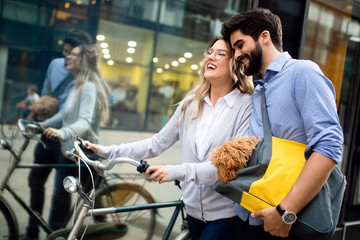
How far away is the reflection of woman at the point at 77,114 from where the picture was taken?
324 centimetres

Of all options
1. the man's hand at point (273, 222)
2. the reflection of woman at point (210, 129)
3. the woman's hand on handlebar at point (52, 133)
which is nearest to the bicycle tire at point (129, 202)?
the woman's hand on handlebar at point (52, 133)

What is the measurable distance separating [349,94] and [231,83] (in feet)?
8.05

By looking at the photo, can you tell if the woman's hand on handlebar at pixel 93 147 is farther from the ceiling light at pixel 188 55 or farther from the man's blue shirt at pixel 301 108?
the ceiling light at pixel 188 55

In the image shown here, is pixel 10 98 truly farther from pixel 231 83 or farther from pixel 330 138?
pixel 330 138

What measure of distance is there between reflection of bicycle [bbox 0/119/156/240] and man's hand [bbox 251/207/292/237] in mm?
1872

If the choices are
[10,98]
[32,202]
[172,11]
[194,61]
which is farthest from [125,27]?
[32,202]

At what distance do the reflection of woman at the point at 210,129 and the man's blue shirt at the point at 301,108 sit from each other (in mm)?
284

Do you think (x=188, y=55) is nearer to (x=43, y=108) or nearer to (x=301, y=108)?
(x=43, y=108)

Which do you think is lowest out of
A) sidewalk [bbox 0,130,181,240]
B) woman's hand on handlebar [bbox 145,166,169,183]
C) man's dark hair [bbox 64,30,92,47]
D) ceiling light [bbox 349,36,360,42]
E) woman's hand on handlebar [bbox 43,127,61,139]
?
sidewalk [bbox 0,130,181,240]

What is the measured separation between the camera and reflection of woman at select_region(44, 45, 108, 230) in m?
3.24

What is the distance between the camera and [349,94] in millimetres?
4156

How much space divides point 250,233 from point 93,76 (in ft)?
7.02

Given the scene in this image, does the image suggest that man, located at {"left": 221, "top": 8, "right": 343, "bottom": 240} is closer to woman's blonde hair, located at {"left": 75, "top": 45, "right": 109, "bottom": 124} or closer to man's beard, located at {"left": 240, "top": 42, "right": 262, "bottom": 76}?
man's beard, located at {"left": 240, "top": 42, "right": 262, "bottom": 76}

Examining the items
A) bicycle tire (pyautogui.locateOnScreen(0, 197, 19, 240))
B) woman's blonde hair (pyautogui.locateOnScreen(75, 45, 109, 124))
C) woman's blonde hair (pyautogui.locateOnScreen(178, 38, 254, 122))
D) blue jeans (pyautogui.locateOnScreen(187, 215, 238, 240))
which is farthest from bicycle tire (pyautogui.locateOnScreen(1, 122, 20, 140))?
blue jeans (pyautogui.locateOnScreen(187, 215, 238, 240))
